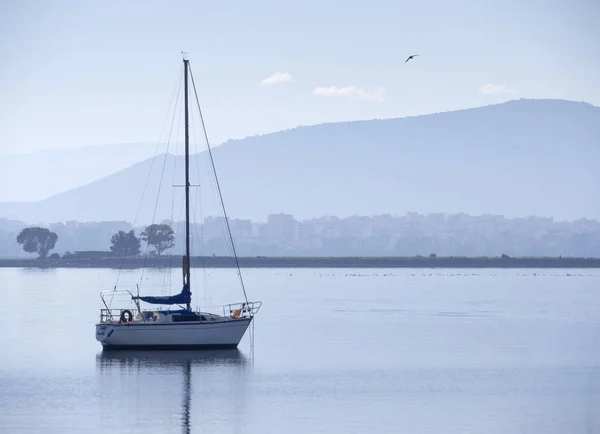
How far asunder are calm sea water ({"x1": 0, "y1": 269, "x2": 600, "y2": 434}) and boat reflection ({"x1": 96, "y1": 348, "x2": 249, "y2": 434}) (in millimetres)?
83

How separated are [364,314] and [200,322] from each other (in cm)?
3607

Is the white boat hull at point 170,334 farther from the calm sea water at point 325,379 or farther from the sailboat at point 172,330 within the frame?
the calm sea water at point 325,379

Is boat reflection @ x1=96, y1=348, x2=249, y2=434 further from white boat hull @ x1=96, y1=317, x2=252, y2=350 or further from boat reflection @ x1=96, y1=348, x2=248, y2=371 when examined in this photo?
white boat hull @ x1=96, y1=317, x2=252, y2=350

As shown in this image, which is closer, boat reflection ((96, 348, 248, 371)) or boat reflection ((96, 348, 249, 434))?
boat reflection ((96, 348, 249, 434))

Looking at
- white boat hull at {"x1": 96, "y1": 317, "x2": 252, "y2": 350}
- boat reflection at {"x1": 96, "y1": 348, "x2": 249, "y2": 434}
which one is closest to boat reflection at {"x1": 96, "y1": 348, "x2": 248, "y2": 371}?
boat reflection at {"x1": 96, "y1": 348, "x2": 249, "y2": 434}

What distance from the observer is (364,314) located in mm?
90375

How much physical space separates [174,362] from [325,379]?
8.70m

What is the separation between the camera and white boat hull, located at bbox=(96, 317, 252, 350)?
55.7 metres

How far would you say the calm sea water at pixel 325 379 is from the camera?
127 feet

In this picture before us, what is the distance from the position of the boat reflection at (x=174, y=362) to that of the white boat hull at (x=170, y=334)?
46cm

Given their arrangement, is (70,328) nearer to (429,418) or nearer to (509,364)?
(509,364)

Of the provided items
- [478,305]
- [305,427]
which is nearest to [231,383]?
[305,427]

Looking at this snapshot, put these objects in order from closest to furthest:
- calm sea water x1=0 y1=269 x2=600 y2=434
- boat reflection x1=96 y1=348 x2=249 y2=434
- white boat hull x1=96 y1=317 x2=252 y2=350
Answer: calm sea water x1=0 y1=269 x2=600 y2=434
boat reflection x1=96 y1=348 x2=249 y2=434
white boat hull x1=96 y1=317 x2=252 y2=350

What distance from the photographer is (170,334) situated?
5591 centimetres
